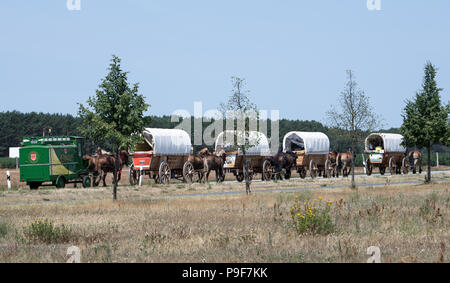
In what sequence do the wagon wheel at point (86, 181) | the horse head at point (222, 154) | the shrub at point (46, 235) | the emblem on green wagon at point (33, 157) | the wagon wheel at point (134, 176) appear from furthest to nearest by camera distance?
the horse head at point (222, 154) < the wagon wheel at point (134, 176) < the wagon wheel at point (86, 181) < the emblem on green wagon at point (33, 157) < the shrub at point (46, 235)

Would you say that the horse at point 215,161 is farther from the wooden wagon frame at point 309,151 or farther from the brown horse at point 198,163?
the wooden wagon frame at point 309,151

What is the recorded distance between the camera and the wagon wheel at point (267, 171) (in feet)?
145

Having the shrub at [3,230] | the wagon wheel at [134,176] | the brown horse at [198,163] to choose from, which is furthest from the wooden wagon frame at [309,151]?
the shrub at [3,230]

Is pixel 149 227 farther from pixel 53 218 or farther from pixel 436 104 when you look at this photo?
pixel 436 104

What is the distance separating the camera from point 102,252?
11.1 meters

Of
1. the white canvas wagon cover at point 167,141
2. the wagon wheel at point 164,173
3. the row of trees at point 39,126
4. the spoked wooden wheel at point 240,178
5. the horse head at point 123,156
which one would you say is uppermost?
the row of trees at point 39,126

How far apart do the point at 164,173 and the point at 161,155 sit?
120 centimetres

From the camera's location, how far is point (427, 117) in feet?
124

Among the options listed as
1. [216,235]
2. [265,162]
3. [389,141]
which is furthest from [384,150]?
[216,235]

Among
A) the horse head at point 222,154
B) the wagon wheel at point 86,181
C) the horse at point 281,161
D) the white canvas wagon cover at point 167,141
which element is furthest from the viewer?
the horse at point 281,161

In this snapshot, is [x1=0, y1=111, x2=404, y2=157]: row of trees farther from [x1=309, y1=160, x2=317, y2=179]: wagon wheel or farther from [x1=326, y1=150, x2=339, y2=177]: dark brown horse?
[x1=309, y1=160, x2=317, y2=179]: wagon wheel

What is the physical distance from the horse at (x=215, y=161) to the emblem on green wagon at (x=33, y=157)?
11565 mm
